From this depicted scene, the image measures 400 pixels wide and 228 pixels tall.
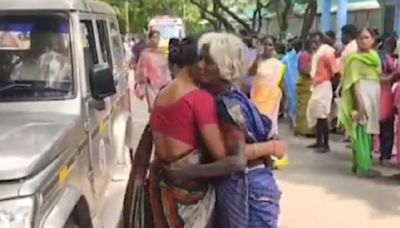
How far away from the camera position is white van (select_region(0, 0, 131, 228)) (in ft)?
10.6

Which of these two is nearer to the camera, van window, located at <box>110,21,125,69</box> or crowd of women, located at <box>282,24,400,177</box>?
van window, located at <box>110,21,125,69</box>

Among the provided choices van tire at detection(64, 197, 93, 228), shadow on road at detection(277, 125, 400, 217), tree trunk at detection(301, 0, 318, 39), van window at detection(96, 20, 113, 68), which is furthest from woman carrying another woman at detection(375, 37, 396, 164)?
tree trunk at detection(301, 0, 318, 39)

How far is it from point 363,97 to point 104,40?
370cm

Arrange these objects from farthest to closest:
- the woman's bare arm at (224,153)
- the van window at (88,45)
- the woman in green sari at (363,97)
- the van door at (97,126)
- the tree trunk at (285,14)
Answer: the tree trunk at (285,14) → the woman in green sari at (363,97) → the van window at (88,45) → the van door at (97,126) → the woman's bare arm at (224,153)

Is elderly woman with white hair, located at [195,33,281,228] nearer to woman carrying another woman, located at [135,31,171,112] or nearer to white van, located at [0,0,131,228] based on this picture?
white van, located at [0,0,131,228]

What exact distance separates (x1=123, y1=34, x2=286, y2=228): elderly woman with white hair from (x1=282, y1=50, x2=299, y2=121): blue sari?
9.12 meters

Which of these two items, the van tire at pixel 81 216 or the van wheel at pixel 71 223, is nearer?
the van wheel at pixel 71 223

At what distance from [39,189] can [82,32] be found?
6.47ft

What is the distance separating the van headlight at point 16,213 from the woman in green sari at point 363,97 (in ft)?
20.3

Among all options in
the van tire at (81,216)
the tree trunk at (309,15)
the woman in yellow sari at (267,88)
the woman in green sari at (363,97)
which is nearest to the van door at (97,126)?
the van tire at (81,216)

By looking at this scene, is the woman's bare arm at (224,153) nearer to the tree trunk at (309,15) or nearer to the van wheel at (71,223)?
the van wheel at (71,223)

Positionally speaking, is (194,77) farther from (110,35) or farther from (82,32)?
(110,35)

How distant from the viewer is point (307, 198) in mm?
8016

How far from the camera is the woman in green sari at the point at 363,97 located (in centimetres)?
862
